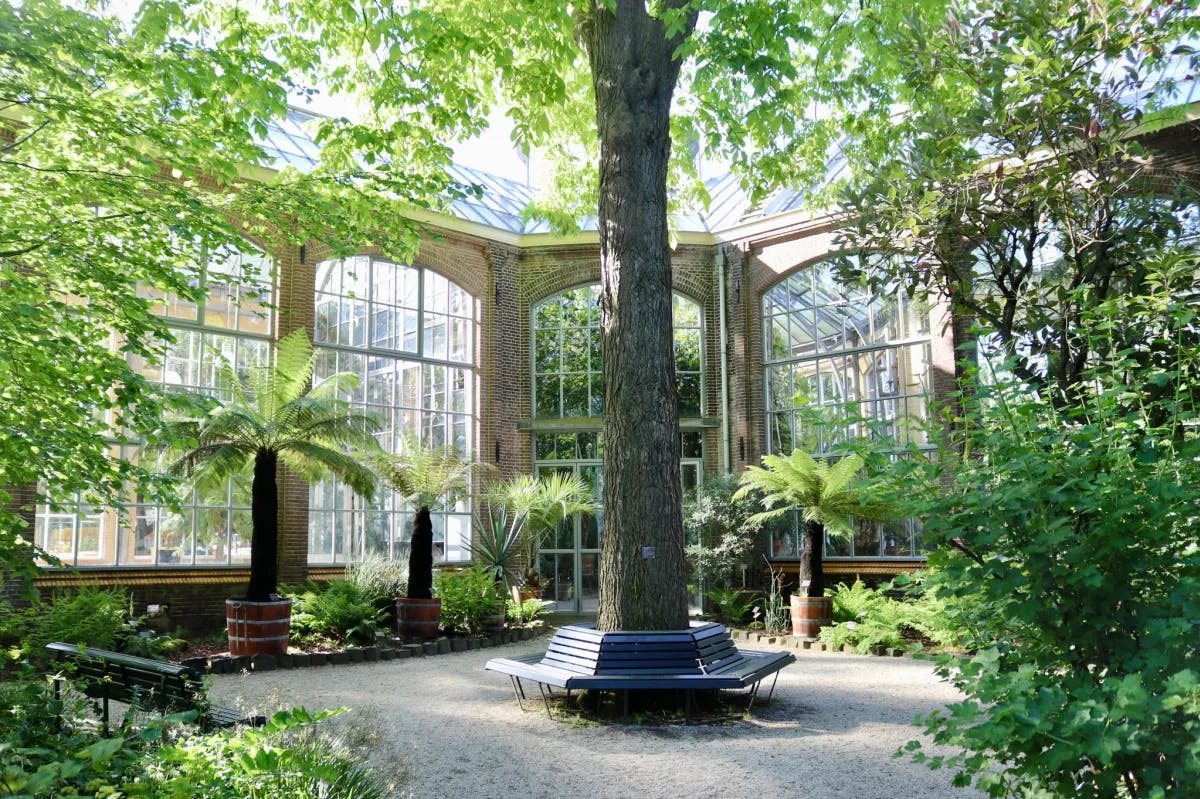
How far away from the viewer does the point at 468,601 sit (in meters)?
11.5

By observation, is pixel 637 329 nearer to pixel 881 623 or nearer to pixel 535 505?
pixel 881 623

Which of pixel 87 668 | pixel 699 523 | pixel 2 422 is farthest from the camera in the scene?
pixel 699 523

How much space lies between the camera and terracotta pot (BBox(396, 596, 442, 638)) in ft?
35.9

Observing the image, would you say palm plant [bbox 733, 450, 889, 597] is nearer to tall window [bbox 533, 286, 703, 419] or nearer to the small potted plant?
the small potted plant

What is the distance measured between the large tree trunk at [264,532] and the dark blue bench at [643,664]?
147 inches

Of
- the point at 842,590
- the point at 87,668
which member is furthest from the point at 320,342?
the point at 87,668

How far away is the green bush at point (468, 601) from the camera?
11.4 metres

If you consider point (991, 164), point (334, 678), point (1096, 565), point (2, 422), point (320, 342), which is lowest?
point (334, 678)

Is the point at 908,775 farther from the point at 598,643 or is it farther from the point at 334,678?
the point at 334,678

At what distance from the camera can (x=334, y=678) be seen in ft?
28.9

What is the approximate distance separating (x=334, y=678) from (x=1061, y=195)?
770cm

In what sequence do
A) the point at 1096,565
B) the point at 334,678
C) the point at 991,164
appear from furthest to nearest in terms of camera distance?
the point at 991,164 → the point at 334,678 → the point at 1096,565

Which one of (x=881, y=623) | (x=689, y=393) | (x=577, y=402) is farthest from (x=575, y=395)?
(x=881, y=623)

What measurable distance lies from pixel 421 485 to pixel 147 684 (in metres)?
6.37
